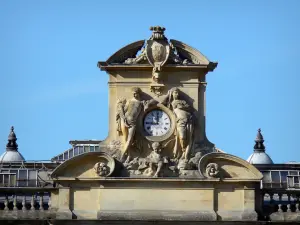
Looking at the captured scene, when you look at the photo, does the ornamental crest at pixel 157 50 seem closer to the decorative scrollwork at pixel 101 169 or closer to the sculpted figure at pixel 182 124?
the sculpted figure at pixel 182 124

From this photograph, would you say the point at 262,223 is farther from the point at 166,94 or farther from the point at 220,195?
the point at 166,94

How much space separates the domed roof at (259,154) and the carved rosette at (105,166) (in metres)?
22.9

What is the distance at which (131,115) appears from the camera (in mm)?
56688

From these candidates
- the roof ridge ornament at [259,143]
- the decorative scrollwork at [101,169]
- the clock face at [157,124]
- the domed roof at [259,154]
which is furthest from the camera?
the roof ridge ornament at [259,143]

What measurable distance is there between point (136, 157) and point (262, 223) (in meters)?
4.99

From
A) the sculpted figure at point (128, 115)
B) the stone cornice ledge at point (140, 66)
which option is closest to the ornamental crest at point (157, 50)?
the stone cornice ledge at point (140, 66)

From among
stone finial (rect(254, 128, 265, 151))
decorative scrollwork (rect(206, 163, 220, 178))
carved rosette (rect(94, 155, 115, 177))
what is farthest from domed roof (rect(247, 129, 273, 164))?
carved rosette (rect(94, 155, 115, 177))

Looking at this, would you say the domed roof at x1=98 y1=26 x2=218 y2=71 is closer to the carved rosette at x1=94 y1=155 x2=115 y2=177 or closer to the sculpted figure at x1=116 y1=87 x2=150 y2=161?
the sculpted figure at x1=116 y1=87 x2=150 y2=161

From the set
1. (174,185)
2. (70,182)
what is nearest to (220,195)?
(174,185)

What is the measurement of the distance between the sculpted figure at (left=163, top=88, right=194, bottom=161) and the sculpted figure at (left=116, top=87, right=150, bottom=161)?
38.2 inches

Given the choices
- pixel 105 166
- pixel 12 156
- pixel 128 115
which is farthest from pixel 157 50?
pixel 12 156

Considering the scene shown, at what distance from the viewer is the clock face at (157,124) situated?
187 ft

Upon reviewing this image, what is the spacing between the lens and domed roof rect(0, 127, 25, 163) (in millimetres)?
82000

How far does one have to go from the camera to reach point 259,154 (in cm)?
8062
